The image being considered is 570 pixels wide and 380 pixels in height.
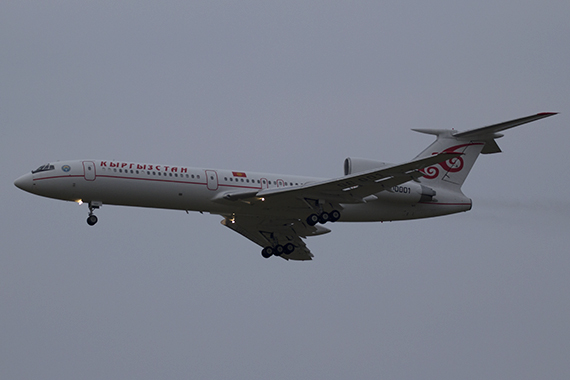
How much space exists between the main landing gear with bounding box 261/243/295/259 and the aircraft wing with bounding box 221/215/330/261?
6.6 inches

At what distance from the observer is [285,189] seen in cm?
3438

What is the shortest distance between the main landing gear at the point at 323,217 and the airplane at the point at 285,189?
45 mm

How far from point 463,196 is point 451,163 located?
168cm

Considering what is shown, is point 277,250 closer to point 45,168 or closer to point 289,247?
point 289,247

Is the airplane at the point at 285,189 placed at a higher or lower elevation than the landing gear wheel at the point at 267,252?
higher

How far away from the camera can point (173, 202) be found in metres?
33.9

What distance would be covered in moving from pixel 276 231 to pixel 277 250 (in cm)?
113

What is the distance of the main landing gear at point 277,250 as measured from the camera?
40.8m

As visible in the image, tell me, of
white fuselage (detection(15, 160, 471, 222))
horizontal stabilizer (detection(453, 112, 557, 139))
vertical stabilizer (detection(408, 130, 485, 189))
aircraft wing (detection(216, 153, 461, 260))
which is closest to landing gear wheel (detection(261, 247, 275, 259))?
aircraft wing (detection(216, 153, 461, 260))


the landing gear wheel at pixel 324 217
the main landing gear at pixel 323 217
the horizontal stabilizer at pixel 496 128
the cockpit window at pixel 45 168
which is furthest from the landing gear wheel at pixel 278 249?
the cockpit window at pixel 45 168

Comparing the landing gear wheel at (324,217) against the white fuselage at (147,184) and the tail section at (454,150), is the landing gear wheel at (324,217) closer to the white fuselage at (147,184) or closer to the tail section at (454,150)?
the white fuselage at (147,184)

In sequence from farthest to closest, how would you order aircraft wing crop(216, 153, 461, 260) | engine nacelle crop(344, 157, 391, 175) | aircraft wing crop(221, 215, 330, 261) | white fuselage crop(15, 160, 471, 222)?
aircraft wing crop(221, 215, 330, 261), engine nacelle crop(344, 157, 391, 175), aircraft wing crop(216, 153, 461, 260), white fuselage crop(15, 160, 471, 222)

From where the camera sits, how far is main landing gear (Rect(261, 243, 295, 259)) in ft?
134

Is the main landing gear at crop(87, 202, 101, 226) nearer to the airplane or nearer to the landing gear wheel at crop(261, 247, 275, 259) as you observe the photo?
the airplane
